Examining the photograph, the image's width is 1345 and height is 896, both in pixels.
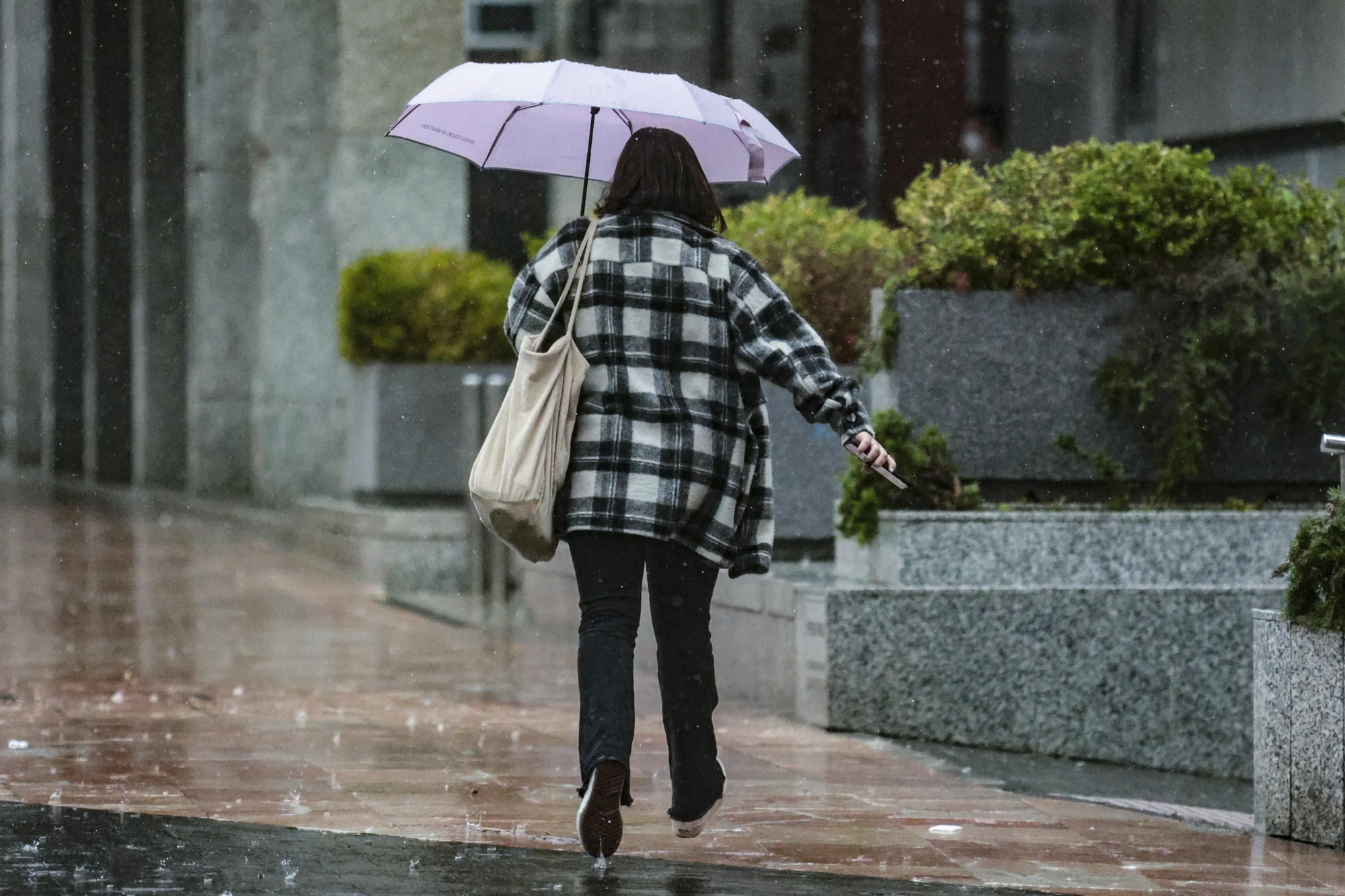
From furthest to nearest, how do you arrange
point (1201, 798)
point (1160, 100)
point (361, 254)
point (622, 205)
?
point (361, 254), point (1160, 100), point (1201, 798), point (622, 205)

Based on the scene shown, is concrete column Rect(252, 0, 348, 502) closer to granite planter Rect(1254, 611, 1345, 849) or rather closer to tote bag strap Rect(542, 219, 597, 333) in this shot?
granite planter Rect(1254, 611, 1345, 849)

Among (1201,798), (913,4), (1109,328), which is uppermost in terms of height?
(913,4)

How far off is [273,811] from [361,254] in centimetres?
1022

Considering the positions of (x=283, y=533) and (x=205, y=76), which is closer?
(x=283, y=533)

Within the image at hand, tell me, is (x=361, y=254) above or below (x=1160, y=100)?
below

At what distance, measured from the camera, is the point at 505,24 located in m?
16.4

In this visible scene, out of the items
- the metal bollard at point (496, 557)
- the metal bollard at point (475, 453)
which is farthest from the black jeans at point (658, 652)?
the metal bollard at point (475, 453)

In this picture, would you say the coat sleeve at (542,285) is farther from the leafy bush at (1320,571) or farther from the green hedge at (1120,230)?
the green hedge at (1120,230)

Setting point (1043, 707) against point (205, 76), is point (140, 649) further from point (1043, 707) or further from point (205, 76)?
point (205, 76)

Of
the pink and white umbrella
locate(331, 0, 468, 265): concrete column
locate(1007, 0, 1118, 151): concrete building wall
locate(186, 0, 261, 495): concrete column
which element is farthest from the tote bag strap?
locate(186, 0, 261, 495): concrete column

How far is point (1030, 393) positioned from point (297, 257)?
34.9ft

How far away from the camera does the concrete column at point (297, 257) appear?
17.7 meters

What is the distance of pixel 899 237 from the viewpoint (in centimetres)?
908

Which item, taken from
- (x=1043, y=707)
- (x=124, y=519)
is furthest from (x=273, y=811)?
(x=124, y=519)
